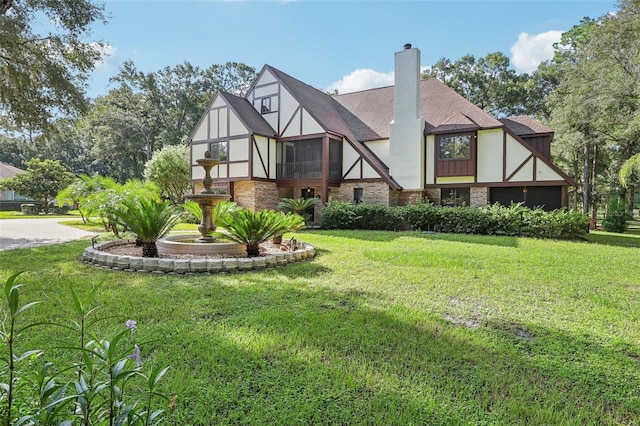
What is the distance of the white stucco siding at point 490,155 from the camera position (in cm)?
1585

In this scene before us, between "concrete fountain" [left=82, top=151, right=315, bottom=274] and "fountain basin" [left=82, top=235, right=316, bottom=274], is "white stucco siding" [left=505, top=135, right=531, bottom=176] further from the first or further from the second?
"fountain basin" [left=82, top=235, right=316, bottom=274]

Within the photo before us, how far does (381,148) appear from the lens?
735 inches

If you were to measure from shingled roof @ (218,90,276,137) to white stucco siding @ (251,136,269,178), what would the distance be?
1.48 feet

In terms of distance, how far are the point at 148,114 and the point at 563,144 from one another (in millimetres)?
35218

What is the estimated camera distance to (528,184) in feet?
50.4

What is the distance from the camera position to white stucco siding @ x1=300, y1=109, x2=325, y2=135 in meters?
17.4

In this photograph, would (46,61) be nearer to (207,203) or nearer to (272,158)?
(207,203)

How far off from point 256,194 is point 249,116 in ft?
13.9

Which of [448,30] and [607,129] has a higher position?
[448,30]

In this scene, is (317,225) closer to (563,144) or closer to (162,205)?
(162,205)

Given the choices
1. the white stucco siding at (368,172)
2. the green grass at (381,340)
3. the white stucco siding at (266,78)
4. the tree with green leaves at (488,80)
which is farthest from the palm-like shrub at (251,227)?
the tree with green leaves at (488,80)

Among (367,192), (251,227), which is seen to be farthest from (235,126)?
(251,227)

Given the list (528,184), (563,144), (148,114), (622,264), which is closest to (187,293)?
(622,264)

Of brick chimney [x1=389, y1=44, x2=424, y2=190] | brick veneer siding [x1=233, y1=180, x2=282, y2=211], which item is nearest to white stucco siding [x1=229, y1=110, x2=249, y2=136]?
brick veneer siding [x1=233, y1=180, x2=282, y2=211]
